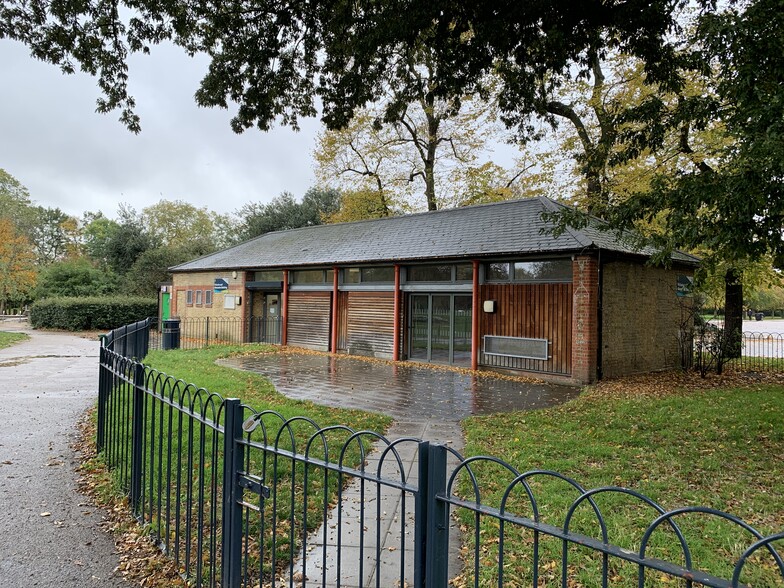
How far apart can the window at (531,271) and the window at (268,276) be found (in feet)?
32.0

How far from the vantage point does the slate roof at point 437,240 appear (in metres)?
12.6

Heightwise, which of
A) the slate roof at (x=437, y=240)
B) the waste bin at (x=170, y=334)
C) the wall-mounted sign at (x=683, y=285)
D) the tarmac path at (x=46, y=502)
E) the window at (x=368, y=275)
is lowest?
the tarmac path at (x=46, y=502)

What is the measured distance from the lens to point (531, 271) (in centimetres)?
1284

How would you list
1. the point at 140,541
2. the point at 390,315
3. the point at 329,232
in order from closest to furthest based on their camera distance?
the point at 140,541, the point at 390,315, the point at 329,232

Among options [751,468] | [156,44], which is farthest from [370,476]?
[156,44]

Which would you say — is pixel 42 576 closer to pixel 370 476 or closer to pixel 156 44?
pixel 370 476

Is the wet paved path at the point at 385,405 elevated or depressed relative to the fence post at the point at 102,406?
depressed

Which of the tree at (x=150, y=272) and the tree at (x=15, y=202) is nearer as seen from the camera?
the tree at (x=150, y=272)

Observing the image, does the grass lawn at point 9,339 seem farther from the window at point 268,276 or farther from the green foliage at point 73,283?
the green foliage at point 73,283

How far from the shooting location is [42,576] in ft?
11.0

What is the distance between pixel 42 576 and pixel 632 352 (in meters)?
13.0

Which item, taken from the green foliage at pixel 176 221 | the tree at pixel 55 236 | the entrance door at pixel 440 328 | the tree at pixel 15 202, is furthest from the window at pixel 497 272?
the tree at pixel 55 236

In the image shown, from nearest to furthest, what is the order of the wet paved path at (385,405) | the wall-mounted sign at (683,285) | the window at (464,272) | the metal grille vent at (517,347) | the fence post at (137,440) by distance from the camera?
1. the wet paved path at (385,405)
2. the fence post at (137,440)
3. the metal grille vent at (517,347)
4. the window at (464,272)
5. the wall-mounted sign at (683,285)

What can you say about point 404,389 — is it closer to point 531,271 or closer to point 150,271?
point 531,271
